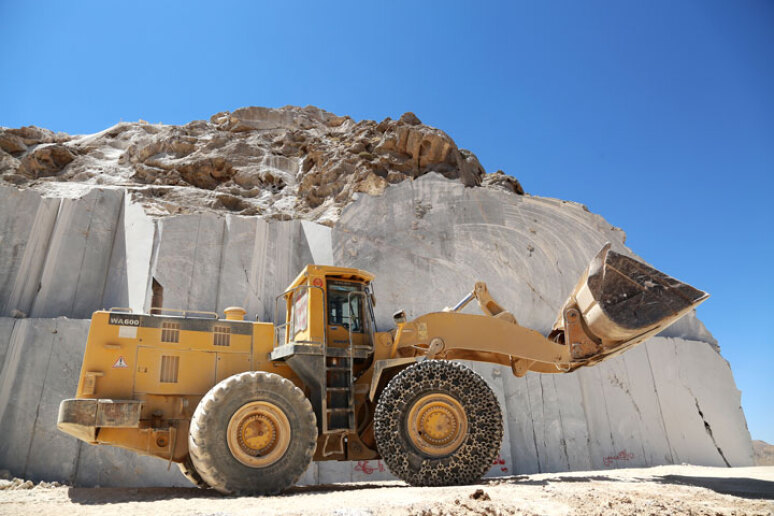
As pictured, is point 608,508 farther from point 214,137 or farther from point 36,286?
point 214,137

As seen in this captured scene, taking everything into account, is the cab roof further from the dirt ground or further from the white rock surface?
the white rock surface

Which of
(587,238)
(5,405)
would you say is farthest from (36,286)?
(587,238)

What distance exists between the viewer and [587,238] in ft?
52.7

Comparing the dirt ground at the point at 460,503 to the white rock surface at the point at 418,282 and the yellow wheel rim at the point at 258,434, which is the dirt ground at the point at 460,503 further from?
the white rock surface at the point at 418,282

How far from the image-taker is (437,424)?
23.1ft

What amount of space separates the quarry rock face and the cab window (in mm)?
5068

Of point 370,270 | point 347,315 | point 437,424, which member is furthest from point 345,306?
point 370,270

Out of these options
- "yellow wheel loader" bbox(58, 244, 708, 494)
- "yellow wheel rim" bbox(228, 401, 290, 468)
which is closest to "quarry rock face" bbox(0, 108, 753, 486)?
"yellow wheel loader" bbox(58, 244, 708, 494)

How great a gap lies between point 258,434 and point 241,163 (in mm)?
15567

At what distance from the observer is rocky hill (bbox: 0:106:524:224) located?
16.9m

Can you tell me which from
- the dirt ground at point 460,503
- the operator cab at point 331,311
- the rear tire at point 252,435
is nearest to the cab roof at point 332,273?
the operator cab at point 331,311

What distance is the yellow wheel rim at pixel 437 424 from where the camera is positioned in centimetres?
693

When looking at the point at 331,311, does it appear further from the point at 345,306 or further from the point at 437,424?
the point at 437,424

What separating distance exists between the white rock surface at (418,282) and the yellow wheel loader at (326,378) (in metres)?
4.77
